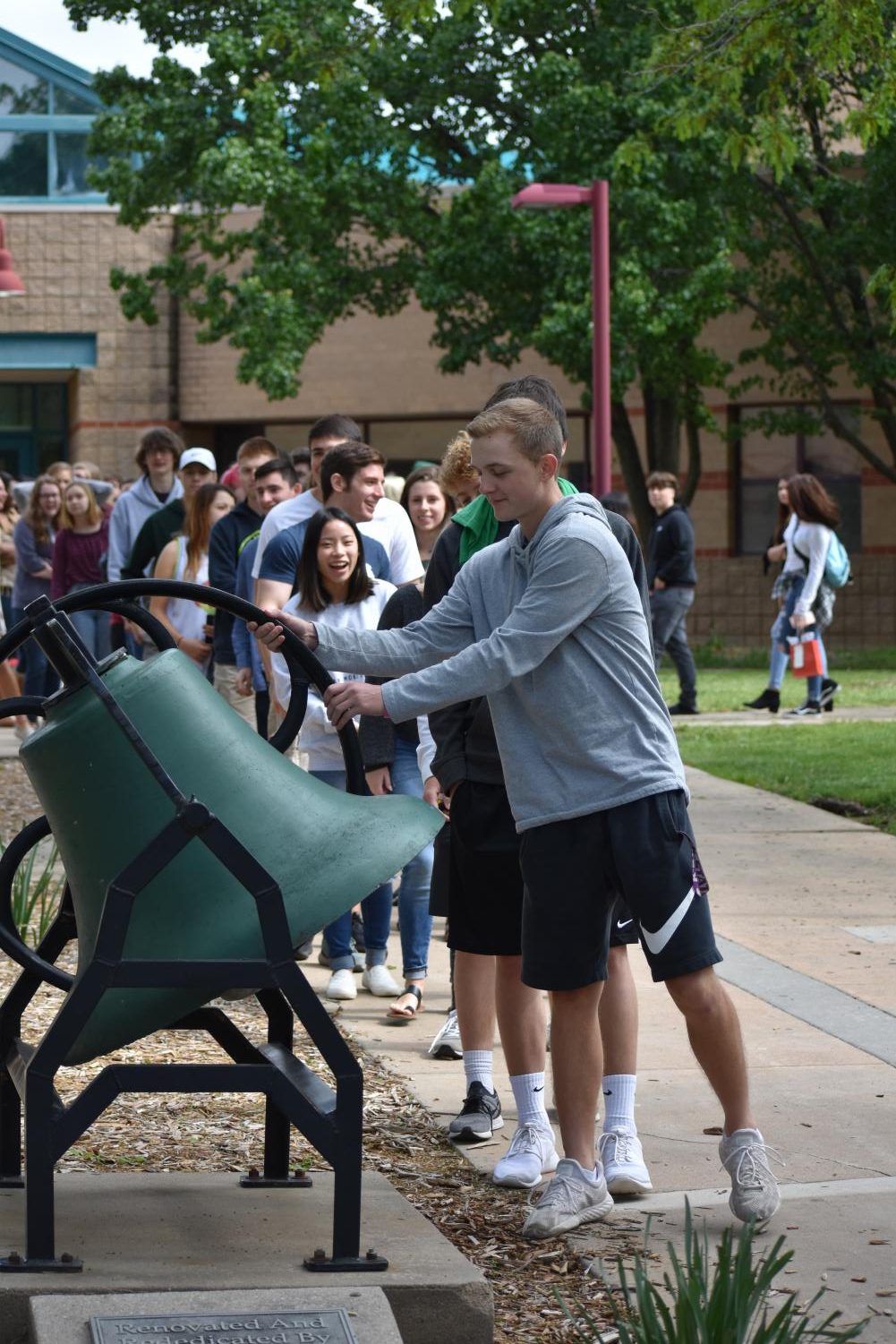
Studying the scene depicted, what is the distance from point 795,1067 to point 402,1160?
4.59 feet

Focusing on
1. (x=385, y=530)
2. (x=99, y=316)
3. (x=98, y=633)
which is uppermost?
(x=99, y=316)

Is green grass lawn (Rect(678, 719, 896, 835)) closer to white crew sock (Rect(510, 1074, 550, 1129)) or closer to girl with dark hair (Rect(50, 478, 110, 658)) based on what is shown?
girl with dark hair (Rect(50, 478, 110, 658))

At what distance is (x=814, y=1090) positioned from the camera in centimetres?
549

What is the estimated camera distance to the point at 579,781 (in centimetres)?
429

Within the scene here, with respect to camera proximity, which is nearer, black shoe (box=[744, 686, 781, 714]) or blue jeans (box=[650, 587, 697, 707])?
blue jeans (box=[650, 587, 697, 707])

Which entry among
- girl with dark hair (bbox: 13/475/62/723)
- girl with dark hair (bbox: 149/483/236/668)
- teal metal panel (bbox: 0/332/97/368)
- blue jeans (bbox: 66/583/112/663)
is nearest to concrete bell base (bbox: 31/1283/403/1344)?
girl with dark hair (bbox: 149/483/236/668)

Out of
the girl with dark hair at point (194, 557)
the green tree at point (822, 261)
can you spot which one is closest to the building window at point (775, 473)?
the green tree at point (822, 261)

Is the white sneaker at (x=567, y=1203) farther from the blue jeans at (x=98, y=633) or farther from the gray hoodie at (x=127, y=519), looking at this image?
the blue jeans at (x=98, y=633)

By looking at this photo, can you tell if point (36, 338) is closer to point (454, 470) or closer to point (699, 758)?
point (699, 758)

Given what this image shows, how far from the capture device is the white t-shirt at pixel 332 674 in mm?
6867

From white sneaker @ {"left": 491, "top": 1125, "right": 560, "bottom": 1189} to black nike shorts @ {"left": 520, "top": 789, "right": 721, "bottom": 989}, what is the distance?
0.57 m

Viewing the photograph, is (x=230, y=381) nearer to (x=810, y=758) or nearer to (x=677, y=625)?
(x=677, y=625)

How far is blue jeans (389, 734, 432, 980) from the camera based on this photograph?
671 cm

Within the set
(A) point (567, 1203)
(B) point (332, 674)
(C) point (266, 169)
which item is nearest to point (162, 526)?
(B) point (332, 674)
